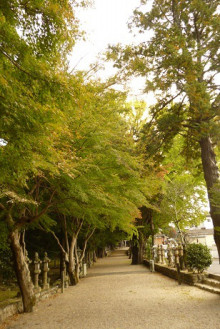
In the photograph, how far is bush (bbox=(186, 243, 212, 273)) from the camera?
470 inches

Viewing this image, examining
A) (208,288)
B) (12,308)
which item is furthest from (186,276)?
(12,308)

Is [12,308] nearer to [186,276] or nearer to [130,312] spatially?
[130,312]

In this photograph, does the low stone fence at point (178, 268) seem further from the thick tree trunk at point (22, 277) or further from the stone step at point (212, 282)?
the thick tree trunk at point (22, 277)

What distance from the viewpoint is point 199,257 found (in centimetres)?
1198

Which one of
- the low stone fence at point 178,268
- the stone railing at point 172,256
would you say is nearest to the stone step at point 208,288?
the low stone fence at point 178,268

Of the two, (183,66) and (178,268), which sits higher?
(183,66)

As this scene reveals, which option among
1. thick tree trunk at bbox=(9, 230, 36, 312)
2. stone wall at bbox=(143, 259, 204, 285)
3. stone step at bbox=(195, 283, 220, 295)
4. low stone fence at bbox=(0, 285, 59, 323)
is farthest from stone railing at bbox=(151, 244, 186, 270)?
thick tree trunk at bbox=(9, 230, 36, 312)

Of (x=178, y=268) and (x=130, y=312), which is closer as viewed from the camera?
(x=130, y=312)

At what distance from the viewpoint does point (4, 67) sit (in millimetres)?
4359

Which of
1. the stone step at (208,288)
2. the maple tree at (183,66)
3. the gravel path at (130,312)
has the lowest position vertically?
the gravel path at (130,312)

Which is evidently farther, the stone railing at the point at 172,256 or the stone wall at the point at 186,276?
the stone railing at the point at 172,256

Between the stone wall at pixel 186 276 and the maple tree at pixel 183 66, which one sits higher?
the maple tree at pixel 183 66

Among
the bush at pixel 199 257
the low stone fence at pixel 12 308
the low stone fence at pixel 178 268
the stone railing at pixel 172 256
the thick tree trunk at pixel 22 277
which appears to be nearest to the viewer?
the low stone fence at pixel 12 308

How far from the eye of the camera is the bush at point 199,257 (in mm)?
11938
